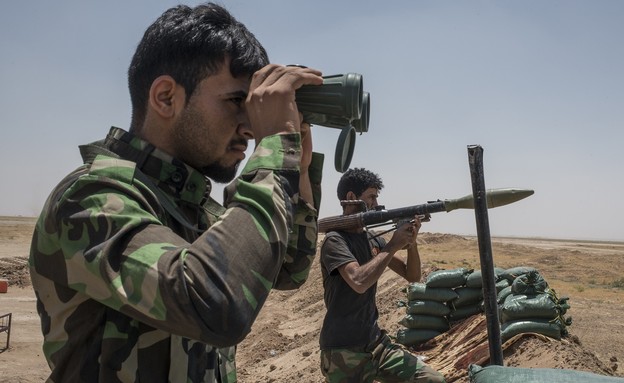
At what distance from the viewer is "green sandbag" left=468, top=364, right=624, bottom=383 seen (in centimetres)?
289

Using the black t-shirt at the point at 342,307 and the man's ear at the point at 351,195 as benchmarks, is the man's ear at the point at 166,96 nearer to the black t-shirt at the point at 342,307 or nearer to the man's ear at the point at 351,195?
the black t-shirt at the point at 342,307

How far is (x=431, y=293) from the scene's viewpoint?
7867mm

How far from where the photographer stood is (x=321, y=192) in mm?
2023

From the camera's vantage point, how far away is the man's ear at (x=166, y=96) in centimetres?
145

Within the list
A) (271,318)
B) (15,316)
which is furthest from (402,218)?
(15,316)

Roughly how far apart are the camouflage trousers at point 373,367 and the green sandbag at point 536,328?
2613 millimetres

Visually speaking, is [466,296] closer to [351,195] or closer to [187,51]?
[351,195]

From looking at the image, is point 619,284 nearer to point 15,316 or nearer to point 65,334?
point 15,316

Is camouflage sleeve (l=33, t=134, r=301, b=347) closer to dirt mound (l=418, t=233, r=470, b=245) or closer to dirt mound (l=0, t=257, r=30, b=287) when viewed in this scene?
dirt mound (l=0, t=257, r=30, b=287)

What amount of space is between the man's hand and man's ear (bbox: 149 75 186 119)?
0.16 metres

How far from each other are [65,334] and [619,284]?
24324 millimetres

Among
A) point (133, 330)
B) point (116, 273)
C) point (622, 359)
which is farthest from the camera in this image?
point (622, 359)

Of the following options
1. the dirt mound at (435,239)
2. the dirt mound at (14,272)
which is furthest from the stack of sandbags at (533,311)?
the dirt mound at (435,239)

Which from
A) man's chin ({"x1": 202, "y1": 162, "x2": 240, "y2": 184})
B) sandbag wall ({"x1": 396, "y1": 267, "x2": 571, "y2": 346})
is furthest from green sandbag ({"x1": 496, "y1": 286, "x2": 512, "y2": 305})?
man's chin ({"x1": 202, "y1": 162, "x2": 240, "y2": 184})
